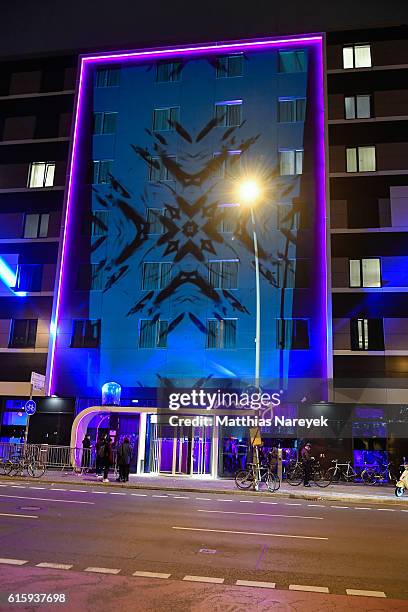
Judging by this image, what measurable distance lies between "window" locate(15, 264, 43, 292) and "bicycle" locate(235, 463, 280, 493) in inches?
683

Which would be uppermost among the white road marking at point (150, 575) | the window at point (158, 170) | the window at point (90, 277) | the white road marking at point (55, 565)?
the window at point (158, 170)

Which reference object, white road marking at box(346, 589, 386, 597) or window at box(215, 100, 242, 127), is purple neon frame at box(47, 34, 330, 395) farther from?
white road marking at box(346, 589, 386, 597)

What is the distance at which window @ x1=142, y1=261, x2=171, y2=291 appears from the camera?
104ft

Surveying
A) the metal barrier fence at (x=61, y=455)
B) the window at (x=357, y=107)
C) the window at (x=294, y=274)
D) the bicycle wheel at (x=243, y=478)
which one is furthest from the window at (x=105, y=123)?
the bicycle wheel at (x=243, y=478)

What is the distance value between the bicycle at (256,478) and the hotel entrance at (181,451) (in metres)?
4.58

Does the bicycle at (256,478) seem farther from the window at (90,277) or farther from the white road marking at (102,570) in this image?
the window at (90,277)

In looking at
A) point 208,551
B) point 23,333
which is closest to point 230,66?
point 23,333

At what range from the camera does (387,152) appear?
31.2 meters

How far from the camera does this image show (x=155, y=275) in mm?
31797

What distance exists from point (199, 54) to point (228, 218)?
37.5 feet

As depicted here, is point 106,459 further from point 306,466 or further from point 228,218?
point 228,218

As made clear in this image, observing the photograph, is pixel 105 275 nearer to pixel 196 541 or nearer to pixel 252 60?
pixel 252 60

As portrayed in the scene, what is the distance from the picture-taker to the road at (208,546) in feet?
24.0

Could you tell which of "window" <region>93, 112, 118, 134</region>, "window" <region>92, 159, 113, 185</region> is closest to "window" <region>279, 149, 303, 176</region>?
"window" <region>92, 159, 113, 185</region>
